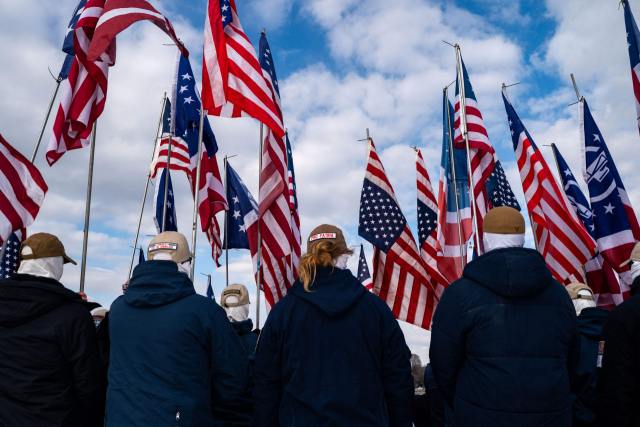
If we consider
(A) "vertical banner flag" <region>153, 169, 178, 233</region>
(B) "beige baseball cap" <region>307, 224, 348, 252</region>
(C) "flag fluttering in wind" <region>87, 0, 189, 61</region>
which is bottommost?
(B) "beige baseball cap" <region>307, 224, 348, 252</region>

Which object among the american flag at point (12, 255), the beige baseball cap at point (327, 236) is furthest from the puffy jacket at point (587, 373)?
the american flag at point (12, 255)

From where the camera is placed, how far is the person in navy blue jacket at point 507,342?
11.2 feet

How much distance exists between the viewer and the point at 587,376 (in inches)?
181

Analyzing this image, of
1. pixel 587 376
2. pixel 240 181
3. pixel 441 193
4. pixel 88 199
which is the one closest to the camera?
pixel 587 376

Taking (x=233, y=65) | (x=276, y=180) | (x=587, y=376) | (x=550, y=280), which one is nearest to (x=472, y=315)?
(x=550, y=280)

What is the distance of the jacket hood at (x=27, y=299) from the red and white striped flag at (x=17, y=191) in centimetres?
414

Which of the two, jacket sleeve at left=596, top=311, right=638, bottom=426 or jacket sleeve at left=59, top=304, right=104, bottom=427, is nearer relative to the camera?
jacket sleeve at left=59, top=304, right=104, bottom=427

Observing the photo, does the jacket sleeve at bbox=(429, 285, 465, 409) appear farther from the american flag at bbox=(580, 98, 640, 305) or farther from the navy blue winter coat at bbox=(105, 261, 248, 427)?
the american flag at bbox=(580, 98, 640, 305)

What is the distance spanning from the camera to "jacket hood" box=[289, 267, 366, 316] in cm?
362

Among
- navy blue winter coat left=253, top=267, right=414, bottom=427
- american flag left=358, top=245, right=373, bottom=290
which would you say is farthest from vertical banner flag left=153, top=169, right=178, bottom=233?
navy blue winter coat left=253, top=267, right=414, bottom=427

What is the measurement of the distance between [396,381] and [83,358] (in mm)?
2549

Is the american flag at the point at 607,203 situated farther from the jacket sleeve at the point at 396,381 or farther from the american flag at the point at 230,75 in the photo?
the jacket sleeve at the point at 396,381

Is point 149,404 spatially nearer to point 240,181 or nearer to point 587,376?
point 587,376

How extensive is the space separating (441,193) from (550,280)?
8.44 meters
